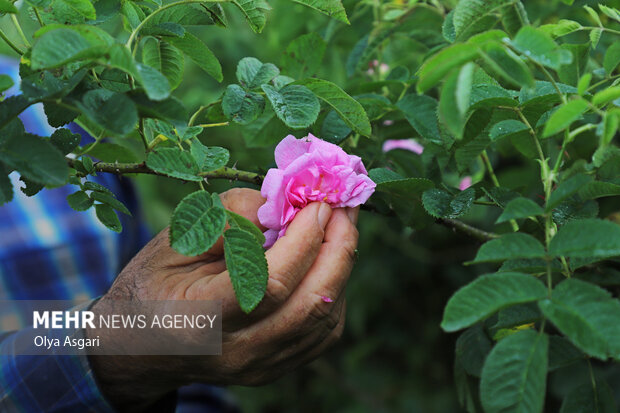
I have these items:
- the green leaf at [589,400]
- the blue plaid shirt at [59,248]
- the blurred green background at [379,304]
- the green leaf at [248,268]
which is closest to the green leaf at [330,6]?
the green leaf at [248,268]

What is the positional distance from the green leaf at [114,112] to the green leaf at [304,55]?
621 mm

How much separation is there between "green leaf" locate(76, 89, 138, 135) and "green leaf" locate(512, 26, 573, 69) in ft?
1.52

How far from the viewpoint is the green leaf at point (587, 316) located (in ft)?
2.06

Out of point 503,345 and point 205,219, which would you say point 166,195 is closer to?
point 205,219

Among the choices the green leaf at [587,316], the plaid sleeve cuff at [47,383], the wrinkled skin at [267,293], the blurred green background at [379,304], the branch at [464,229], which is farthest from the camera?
the blurred green background at [379,304]

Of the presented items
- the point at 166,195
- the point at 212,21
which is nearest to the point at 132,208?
the point at 166,195

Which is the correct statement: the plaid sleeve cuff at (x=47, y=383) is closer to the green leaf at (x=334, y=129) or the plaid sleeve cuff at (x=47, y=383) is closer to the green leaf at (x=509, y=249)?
the green leaf at (x=334, y=129)

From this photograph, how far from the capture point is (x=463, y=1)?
89 cm

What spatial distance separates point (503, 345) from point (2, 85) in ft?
2.32

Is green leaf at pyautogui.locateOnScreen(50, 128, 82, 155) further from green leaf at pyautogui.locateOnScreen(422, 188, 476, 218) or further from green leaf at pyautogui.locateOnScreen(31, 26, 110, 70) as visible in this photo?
green leaf at pyautogui.locateOnScreen(422, 188, 476, 218)

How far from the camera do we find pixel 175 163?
0.83m

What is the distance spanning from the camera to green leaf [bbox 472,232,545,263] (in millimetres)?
706

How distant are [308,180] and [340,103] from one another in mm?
147

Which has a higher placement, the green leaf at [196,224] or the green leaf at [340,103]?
the green leaf at [340,103]
